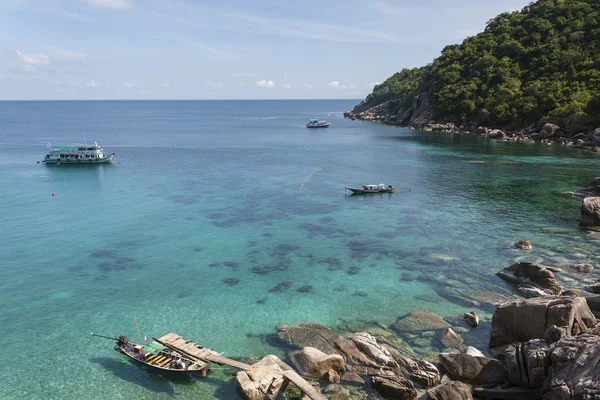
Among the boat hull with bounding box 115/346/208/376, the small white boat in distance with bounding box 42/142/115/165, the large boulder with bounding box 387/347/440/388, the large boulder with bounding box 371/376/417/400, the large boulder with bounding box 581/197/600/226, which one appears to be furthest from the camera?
the small white boat in distance with bounding box 42/142/115/165

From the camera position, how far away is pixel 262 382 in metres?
26.8

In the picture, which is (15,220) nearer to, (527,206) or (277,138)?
(527,206)

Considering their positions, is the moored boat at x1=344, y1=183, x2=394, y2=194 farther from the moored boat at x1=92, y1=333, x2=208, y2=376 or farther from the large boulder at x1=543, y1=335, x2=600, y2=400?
the large boulder at x1=543, y1=335, x2=600, y2=400

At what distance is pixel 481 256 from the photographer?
49781 millimetres

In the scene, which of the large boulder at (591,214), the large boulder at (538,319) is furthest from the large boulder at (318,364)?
the large boulder at (591,214)

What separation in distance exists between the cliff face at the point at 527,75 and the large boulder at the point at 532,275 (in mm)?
112414

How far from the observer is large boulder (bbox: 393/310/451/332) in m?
34.6

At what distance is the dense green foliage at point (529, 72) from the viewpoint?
140 meters

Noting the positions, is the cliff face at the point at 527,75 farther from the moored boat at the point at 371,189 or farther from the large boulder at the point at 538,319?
the large boulder at the point at 538,319

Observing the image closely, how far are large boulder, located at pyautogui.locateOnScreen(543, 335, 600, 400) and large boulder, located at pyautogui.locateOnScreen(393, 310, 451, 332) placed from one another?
36.2 ft

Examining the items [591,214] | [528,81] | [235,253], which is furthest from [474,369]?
[528,81]

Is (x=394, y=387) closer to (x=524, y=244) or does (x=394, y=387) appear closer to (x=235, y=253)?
(x=235, y=253)

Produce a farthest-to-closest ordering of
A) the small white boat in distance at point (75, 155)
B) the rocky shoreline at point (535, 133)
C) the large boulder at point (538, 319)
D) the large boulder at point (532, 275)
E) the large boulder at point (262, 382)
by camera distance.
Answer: the rocky shoreline at point (535, 133), the small white boat in distance at point (75, 155), the large boulder at point (532, 275), the large boulder at point (538, 319), the large boulder at point (262, 382)

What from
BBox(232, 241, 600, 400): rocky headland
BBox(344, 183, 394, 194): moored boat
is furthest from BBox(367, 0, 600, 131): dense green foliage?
BBox(232, 241, 600, 400): rocky headland
